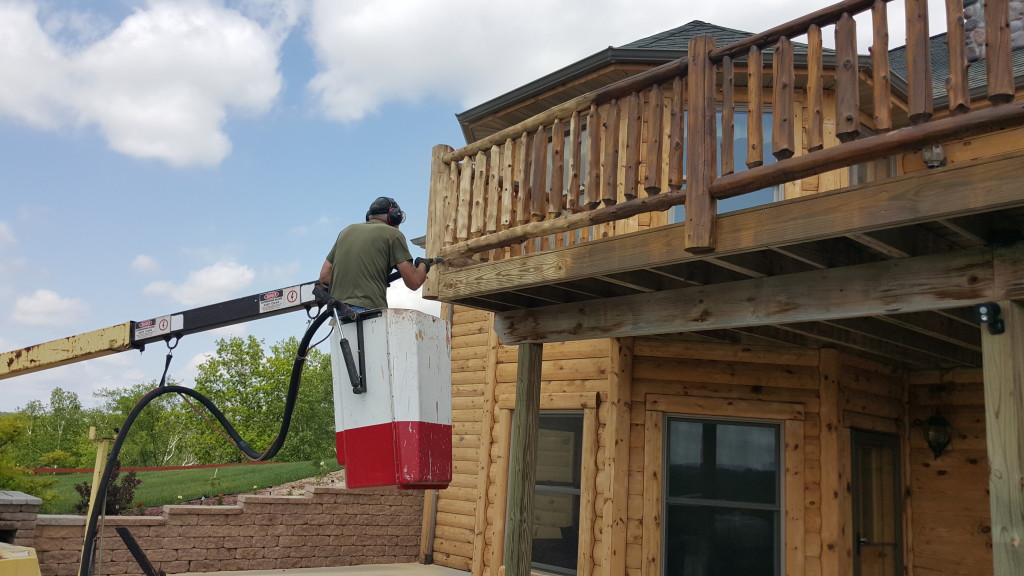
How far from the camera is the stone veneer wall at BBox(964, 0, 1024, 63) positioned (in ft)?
33.5

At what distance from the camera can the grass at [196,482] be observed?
491 inches

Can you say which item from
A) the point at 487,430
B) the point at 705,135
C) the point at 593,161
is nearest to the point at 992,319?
the point at 705,135

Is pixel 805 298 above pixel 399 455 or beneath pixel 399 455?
above

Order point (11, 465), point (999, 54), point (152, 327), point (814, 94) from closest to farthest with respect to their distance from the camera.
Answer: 1. point (999, 54)
2. point (814, 94)
3. point (152, 327)
4. point (11, 465)

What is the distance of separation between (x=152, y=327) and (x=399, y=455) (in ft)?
13.2

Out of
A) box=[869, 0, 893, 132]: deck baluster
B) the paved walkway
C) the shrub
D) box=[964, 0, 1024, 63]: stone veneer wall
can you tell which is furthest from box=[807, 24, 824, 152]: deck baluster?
the shrub

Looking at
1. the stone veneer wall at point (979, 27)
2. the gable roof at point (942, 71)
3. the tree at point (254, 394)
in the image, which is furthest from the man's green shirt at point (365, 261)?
the tree at point (254, 394)

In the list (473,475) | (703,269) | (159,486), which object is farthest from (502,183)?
(159,486)

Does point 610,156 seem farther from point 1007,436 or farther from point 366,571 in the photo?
point 366,571

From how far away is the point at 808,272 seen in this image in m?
4.98

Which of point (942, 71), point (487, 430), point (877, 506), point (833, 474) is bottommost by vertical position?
point (877, 506)

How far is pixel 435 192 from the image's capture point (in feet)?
22.1

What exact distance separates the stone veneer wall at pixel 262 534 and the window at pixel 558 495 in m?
4.05

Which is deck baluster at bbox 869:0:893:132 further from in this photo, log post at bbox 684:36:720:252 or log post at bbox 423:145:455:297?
log post at bbox 423:145:455:297
